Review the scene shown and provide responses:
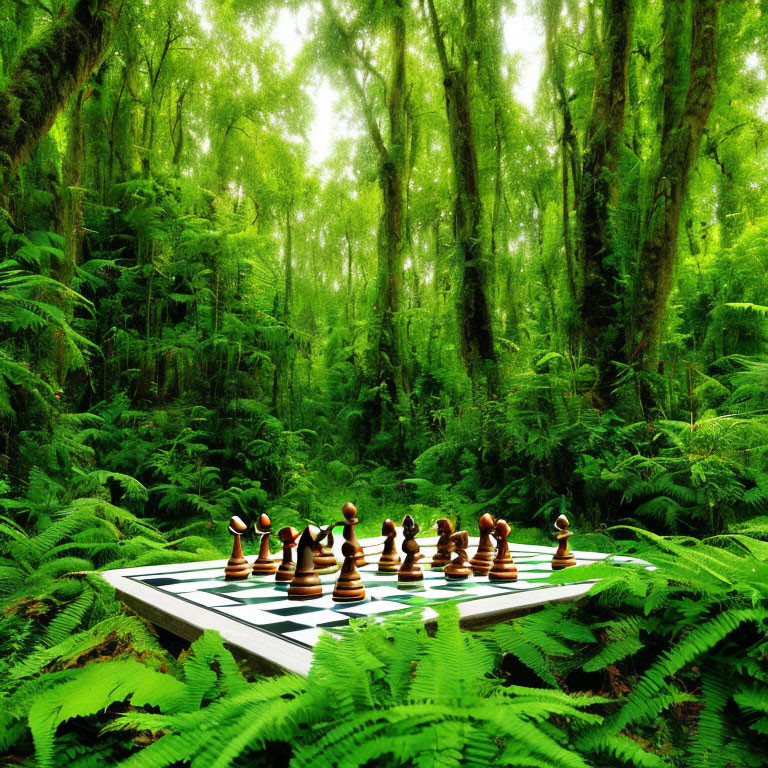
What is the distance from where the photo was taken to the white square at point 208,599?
5.92ft

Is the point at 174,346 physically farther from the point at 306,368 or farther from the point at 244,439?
the point at 306,368

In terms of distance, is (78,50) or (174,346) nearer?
(78,50)

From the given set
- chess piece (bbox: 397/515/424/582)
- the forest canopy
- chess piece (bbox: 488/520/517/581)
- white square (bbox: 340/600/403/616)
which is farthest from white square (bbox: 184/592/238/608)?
chess piece (bbox: 488/520/517/581)

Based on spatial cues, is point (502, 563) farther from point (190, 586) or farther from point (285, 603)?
point (190, 586)

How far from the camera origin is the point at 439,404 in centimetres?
909

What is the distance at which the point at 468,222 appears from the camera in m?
7.18

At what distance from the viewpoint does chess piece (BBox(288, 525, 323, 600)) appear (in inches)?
75.0

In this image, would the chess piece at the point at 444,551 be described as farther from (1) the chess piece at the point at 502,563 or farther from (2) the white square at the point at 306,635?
A: (2) the white square at the point at 306,635

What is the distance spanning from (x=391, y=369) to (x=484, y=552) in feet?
22.6

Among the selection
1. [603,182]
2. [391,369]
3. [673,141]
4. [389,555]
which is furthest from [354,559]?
[391,369]

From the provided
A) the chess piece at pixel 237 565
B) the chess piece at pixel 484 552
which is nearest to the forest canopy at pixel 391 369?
the chess piece at pixel 237 565

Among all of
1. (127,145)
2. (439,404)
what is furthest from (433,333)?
(127,145)

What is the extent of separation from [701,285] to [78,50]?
7.06 metres

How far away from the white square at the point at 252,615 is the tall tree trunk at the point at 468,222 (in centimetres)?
506
